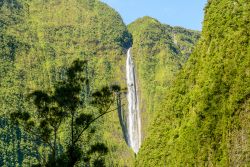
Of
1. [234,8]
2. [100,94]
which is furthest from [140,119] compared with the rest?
[100,94]

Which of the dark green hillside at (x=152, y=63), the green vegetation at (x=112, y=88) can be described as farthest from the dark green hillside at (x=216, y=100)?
the dark green hillside at (x=152, y=63)

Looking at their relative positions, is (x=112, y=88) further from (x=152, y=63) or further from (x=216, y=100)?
(x=152, y=63)

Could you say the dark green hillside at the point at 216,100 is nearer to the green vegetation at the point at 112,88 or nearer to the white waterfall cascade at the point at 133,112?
the green vegetation at the point at 112,88

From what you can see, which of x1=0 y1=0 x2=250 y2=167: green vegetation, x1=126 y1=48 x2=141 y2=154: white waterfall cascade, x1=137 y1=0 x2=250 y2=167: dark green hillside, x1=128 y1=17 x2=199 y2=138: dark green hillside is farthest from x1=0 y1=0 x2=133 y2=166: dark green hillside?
x1=137 y1=0 x2=250 y2=167: dark green hillside

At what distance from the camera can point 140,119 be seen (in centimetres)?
12925

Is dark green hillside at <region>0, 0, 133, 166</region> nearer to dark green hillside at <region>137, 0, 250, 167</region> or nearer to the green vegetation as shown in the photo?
the green vegetation

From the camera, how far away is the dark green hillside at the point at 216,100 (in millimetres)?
43438

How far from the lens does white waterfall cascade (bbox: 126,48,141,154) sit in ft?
403

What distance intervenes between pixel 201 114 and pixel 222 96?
3127 mm

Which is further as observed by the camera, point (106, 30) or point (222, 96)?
point (106, 30)

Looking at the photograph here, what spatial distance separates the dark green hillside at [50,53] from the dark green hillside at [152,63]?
5.88 m

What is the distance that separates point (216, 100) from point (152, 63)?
332 ft

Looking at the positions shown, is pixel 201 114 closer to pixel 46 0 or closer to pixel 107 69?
pixel 107 69

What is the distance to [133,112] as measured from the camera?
13062cm
